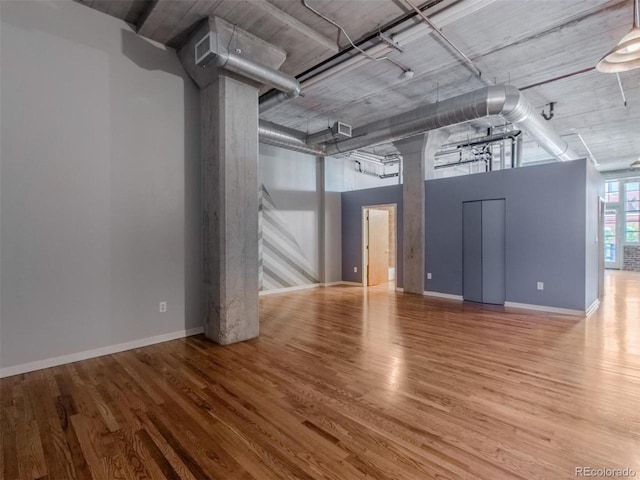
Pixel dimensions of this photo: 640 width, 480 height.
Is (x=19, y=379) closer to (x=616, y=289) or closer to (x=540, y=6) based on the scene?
(x=540, y=6)

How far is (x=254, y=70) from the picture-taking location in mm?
3523

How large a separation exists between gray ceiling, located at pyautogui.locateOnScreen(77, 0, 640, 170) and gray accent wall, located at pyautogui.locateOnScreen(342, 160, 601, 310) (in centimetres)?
134

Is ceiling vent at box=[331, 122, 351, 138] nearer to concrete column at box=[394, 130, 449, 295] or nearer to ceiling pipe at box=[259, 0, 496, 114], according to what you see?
ceiling pipe at box=[259, 0, 496, 114]

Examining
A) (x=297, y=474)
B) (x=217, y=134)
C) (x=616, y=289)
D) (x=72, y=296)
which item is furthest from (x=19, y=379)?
(x=616, y=289)

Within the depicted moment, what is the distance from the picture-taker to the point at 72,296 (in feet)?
10.5

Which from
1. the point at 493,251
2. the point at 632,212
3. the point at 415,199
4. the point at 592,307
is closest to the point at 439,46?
the point at 415,199

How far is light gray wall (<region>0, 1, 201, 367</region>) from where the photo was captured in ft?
9.63

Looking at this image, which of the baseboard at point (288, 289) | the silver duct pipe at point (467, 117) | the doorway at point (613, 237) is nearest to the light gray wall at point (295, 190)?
the baseboard at point (288, 289)

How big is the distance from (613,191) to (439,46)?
11.8m

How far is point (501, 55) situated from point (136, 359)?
5.71 meters

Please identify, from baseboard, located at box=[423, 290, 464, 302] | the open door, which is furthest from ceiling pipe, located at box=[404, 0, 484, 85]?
the open door

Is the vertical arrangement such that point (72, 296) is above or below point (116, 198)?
below

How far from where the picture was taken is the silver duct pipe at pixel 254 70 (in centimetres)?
332

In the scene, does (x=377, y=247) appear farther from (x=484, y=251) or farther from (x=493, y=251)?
(x=493, y=251)
